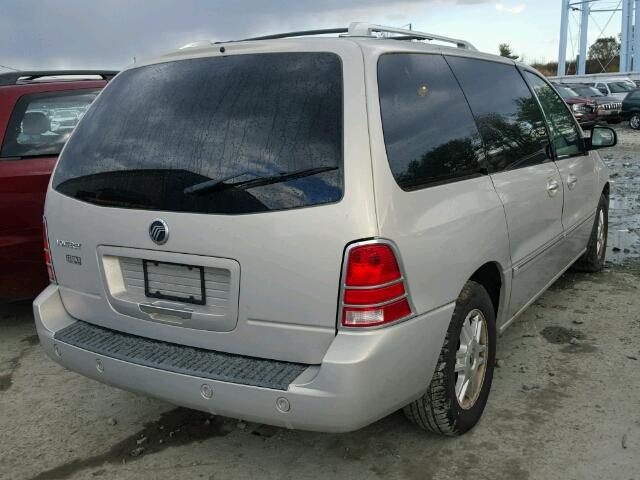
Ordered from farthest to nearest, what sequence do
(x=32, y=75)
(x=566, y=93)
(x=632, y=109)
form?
(x=566, y=93)
(x=632, y=109)
(x=32, y=75)

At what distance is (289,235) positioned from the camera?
2395mm

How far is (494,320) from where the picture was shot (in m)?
3.28

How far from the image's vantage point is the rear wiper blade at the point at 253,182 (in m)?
2.43

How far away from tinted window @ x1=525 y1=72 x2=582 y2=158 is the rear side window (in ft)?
10.4

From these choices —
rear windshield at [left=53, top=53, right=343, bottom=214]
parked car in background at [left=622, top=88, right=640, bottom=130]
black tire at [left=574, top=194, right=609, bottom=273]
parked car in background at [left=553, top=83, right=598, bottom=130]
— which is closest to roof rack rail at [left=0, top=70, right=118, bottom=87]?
rear windshield at [left=53, top=53, right=343, bottom=214]

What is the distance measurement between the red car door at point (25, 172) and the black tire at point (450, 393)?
2.94m

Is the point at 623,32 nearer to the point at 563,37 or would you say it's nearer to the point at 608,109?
the point at 563,37

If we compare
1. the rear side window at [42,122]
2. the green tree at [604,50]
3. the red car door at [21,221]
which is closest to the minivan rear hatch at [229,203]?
the red car door at [21,221]

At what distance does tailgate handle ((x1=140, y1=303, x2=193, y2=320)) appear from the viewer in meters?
2.66

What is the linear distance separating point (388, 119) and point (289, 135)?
415mm

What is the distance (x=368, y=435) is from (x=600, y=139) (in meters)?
3.03

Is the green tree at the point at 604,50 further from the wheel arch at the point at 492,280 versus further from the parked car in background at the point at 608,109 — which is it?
the wheel arch at the point at 492,280

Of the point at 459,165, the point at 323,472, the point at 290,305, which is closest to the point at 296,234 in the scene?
the point at 290,305

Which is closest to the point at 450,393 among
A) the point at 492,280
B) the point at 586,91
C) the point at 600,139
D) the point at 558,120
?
the point at 492,280
